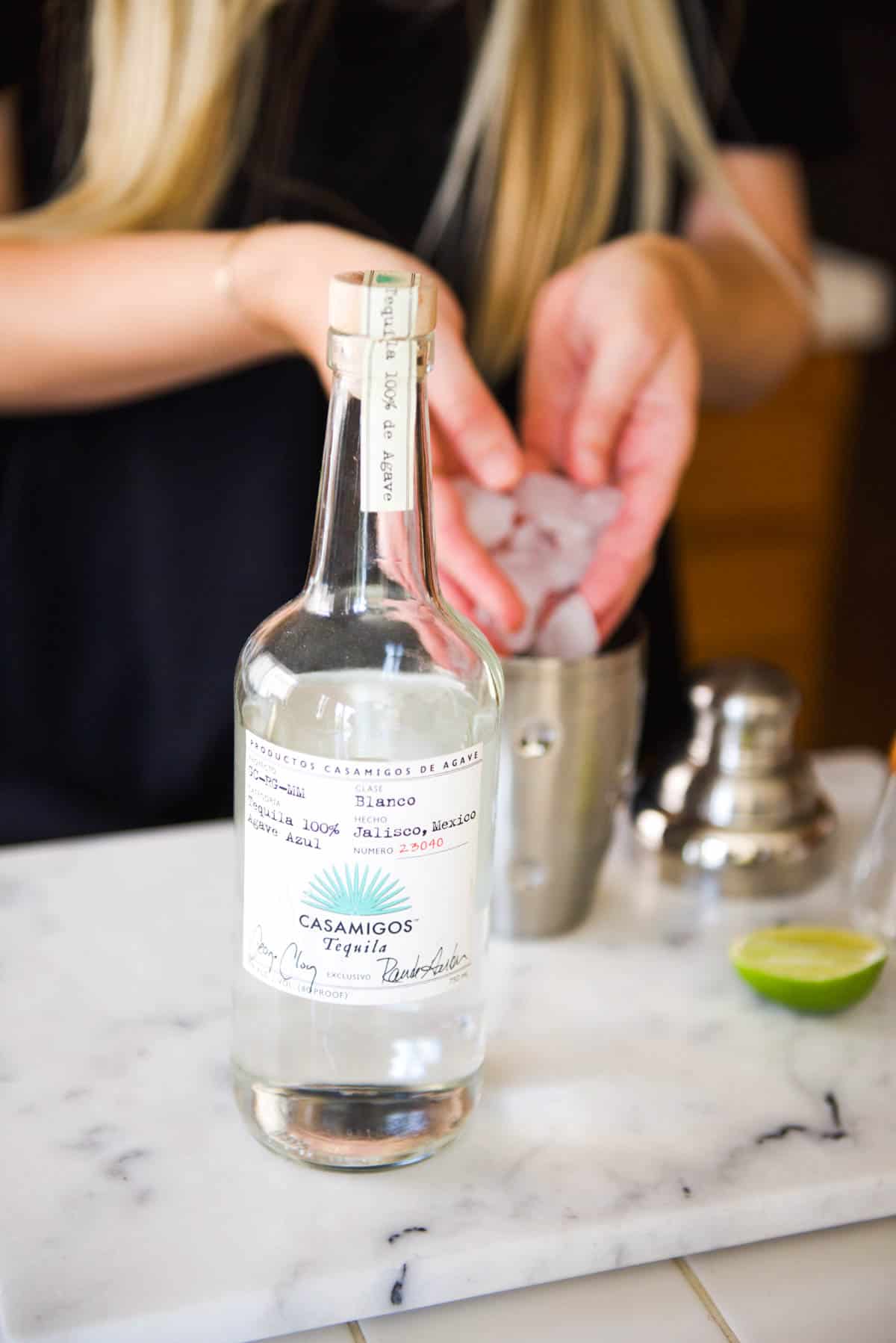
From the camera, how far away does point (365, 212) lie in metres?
1.05

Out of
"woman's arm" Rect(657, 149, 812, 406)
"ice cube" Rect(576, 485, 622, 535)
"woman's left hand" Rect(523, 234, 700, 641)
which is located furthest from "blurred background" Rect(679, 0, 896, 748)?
"ice cube" Rect(576, 485, 622, 535)

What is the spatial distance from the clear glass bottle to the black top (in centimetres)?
44

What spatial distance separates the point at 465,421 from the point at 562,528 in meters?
0.08

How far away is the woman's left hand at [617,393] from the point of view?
2.39 ft

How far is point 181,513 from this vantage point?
1.00 meters

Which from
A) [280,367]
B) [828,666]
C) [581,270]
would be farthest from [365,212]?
[828,666]

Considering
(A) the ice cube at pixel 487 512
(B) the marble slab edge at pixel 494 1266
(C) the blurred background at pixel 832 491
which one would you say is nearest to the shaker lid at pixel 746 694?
(A) the ice cube at pixel 487 512

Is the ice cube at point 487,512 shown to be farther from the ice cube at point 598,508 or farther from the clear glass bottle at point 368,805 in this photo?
the clear glass bottle at point 368,805

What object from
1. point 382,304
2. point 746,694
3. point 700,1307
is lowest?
point 700,1307

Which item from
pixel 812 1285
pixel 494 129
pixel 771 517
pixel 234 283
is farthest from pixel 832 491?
pixel 812 1285

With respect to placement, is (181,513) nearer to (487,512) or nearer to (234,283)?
(234,283)

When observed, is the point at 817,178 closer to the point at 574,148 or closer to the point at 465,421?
the point at 574,148

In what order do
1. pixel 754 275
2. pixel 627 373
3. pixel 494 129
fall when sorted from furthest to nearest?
pixel 754 275
pixel 494 129
pixel 627 373

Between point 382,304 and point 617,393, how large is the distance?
1.03 ft
